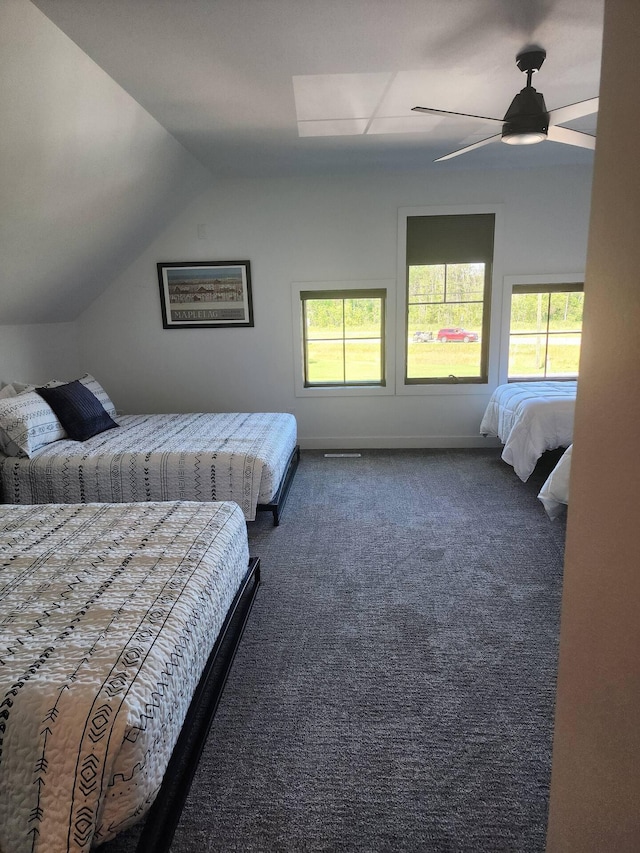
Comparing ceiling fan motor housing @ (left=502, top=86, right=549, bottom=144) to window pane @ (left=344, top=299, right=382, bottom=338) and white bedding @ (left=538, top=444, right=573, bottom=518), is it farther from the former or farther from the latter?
window pane @ (left=344, top=299, right=382, bottom=338)

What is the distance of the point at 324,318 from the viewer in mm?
5098

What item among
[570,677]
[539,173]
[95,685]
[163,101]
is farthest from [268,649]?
[539,173]

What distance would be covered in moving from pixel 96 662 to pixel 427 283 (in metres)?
4.45

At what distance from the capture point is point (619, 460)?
0.71m

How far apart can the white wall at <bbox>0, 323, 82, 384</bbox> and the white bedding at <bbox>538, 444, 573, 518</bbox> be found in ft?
13.1

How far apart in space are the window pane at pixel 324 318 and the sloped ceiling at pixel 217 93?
1.25 m

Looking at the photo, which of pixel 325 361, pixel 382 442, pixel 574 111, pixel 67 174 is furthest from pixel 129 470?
pixel 574 111

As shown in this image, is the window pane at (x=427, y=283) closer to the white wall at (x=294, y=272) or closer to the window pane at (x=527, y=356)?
the white wall at (x=294, y=272)

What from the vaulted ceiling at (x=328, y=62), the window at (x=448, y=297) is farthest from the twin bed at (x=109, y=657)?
the window at (x=448, y=297)

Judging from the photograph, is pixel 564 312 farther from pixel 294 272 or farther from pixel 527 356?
pixel 294 272

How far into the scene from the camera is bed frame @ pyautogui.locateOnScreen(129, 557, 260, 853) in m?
1.32

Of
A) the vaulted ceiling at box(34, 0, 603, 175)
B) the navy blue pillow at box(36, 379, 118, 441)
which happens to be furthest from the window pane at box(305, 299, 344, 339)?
the navy blue pillow at box(36, 379, 118, 441)

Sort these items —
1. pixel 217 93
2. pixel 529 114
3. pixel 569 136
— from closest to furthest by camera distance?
pixel 529 114, pixel 569 136, pixel 217 93

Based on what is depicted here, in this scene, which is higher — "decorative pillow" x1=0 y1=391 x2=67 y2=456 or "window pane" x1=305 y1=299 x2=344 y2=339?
"window pane" x1=305 y1=299 x2=344 y2=339
